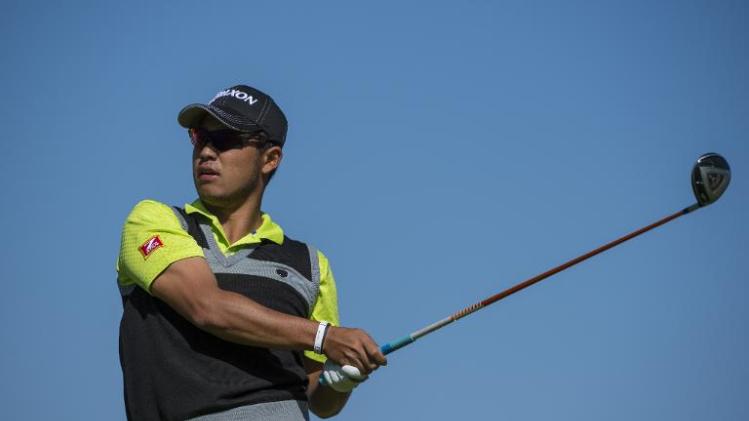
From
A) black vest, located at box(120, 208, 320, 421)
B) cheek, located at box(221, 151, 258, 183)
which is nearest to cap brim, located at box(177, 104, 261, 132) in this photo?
cheek, located at box(221, 151, 258, 183)

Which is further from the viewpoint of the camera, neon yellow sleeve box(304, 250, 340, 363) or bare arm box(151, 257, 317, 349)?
neon yellow sleeve box(304, 250, 340, 363)

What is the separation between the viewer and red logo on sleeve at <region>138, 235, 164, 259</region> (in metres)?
5.29

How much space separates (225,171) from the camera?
5980 millimetres

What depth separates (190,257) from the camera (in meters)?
5.25

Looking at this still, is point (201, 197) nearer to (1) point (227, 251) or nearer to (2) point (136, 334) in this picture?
(1) point (227, 251)

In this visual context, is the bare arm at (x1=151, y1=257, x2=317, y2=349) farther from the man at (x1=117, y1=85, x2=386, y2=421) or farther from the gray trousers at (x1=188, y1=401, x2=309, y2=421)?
the gray trousers at (x1=188, y1=401, x2=309, y2=421)

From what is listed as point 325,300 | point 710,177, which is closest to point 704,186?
point 710,177

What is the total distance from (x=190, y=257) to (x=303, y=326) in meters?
0.71

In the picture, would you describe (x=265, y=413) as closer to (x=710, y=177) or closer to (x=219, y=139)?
(x=219, y=139)

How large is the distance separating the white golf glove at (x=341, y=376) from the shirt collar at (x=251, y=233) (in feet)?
2.87

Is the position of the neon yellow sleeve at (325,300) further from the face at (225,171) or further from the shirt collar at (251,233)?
the face at (225,171)

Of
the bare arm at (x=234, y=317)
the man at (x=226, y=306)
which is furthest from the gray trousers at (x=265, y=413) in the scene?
the bare arm at (x=234, y=317)

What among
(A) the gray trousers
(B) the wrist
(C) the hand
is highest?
(B) the wrist

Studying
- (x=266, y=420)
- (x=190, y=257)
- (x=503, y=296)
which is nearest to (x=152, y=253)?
(x=190, y=257)
